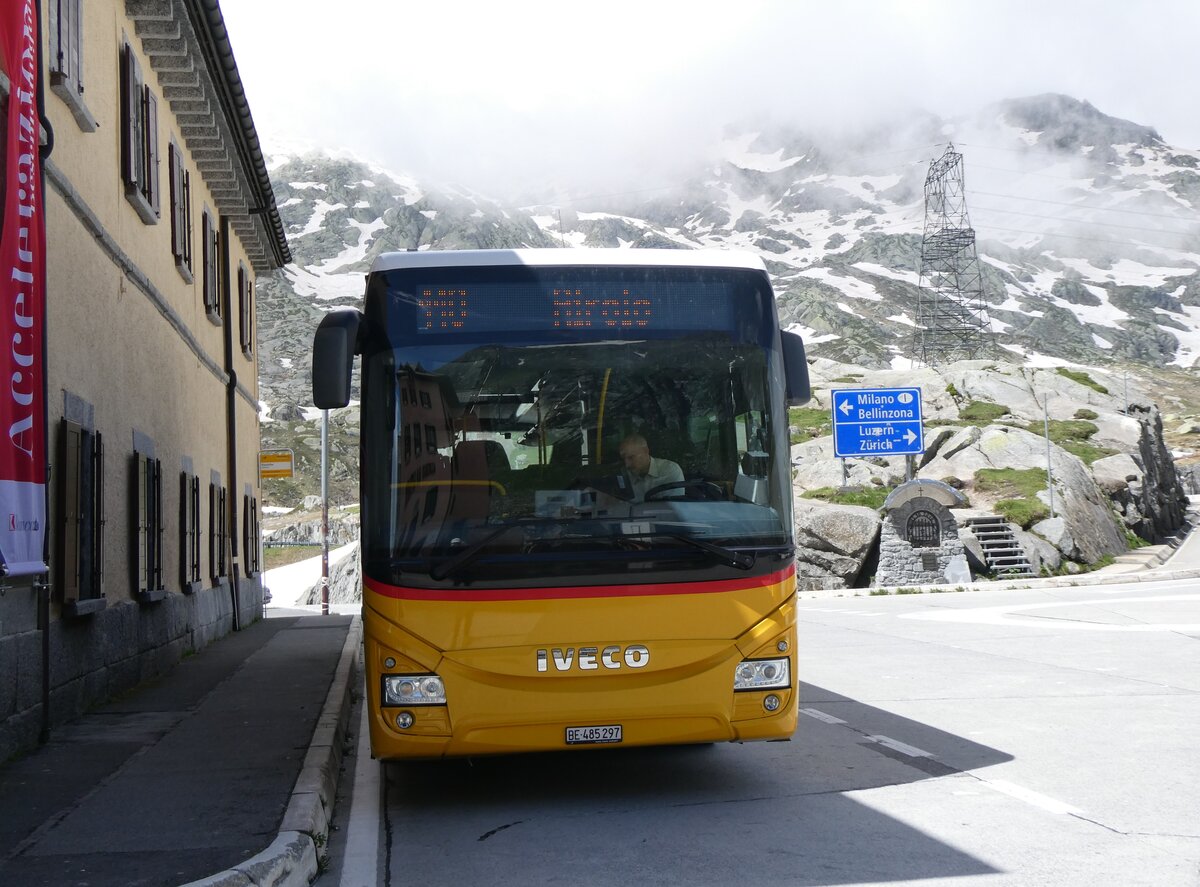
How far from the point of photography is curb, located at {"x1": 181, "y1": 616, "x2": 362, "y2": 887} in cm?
515

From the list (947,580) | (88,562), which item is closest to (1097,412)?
(947,580)

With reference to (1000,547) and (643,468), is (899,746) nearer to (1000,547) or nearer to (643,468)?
(643,468)

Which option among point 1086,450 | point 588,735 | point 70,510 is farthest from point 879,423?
point 588,735

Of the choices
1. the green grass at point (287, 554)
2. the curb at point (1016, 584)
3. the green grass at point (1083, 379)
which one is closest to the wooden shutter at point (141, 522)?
the curb at point (1016, 584)

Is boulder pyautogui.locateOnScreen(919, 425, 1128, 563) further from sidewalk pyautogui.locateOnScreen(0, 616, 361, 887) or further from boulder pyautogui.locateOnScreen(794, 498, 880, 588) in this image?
sidewalk pyautogui.locateOnScreen(0, 616, 361, 887)

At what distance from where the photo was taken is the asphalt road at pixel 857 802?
5.50 m

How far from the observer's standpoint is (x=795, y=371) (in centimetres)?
750

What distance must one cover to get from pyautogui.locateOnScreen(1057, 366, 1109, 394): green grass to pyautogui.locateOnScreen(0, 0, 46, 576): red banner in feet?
181

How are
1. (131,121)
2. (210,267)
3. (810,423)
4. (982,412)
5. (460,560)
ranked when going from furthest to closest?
(810,423) → (982,412) → (210,267) → (131,121) → (460,560)

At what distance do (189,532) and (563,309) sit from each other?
11.2 metres

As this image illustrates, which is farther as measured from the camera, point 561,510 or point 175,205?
point 175,205

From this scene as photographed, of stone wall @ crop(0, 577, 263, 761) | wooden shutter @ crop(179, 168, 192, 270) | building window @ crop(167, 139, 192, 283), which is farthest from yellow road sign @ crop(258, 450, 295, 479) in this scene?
stone wall @ crop(0, 577, 263, 761)

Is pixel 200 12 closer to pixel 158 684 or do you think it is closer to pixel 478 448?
pixel 158 684

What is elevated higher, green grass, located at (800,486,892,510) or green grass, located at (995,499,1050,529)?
green grass, located at (800,486,892,510)
